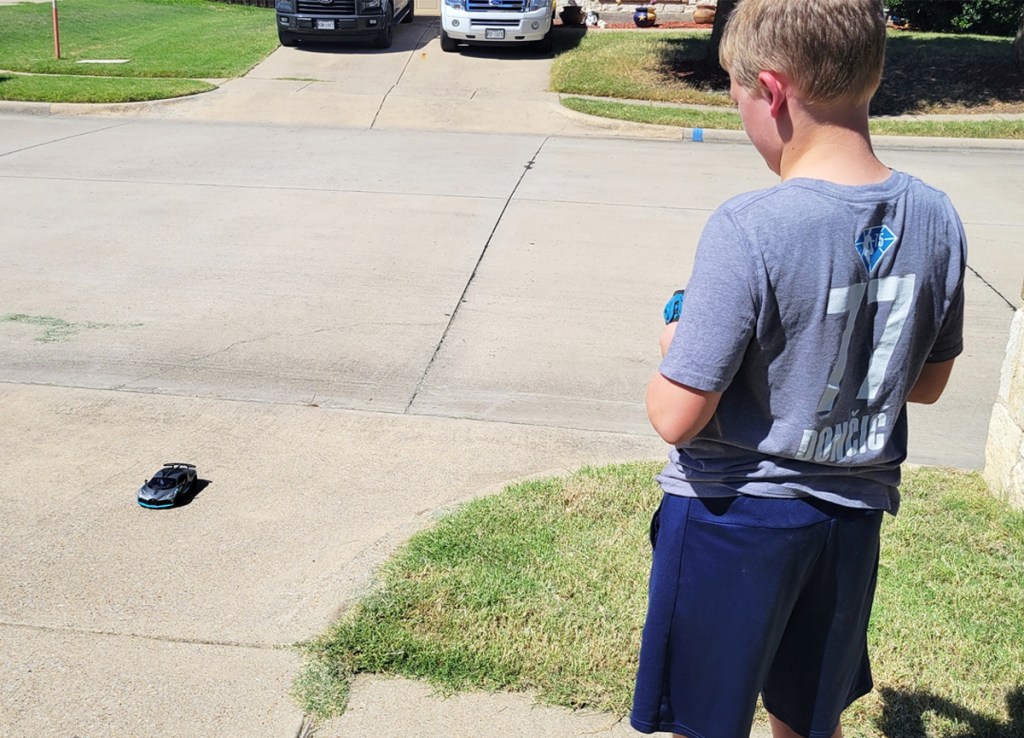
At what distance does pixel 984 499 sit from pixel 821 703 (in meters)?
2.59

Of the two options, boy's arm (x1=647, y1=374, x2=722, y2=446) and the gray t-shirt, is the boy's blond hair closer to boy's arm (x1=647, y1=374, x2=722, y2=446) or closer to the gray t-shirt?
the gray t-shirt

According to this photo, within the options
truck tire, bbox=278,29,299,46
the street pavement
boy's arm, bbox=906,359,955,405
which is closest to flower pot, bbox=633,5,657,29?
truck tire, bbox=278,29,299,46

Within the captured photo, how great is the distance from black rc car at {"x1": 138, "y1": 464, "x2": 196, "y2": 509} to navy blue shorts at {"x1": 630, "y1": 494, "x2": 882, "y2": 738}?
270cm

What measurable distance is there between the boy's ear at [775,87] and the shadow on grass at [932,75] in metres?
15.0

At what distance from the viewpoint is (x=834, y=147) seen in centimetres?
186

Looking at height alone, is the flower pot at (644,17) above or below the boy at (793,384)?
below

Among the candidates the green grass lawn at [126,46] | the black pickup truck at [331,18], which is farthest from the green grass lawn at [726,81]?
the green grass lawn at [126,46]

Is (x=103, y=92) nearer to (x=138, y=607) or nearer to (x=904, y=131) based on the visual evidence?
(x=904, y=131)

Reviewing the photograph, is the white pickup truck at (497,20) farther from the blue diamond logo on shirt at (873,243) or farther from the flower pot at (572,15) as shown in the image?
the blue diamond logo on shirt at (873,243)

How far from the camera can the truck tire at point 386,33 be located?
1920 cm

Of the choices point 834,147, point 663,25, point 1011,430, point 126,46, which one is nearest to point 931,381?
point 834,147

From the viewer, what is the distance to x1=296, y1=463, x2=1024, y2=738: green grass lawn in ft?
10.2

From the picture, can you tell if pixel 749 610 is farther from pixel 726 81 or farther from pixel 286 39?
pixel 286 39

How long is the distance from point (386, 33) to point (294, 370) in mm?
14904
